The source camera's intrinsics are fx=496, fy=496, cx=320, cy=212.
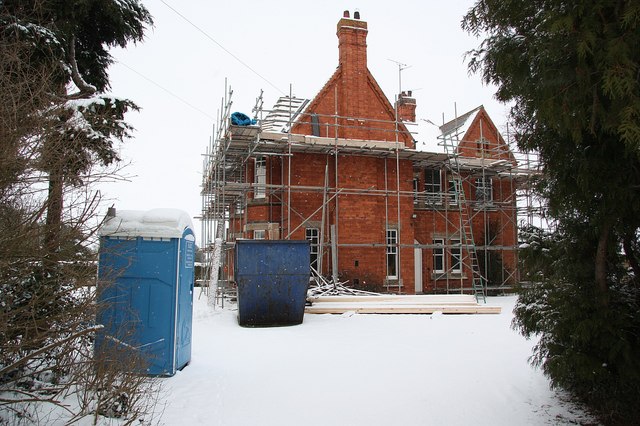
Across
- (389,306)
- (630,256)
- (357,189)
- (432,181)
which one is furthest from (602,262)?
(432,181)

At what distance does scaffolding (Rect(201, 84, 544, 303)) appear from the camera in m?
18.4

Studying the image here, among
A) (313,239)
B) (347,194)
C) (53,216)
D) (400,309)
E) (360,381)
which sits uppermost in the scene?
(347,194)

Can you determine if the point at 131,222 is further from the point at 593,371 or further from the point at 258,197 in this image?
the point at 258,197

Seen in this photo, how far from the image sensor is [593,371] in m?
4.87

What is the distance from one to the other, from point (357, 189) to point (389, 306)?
6.03 m

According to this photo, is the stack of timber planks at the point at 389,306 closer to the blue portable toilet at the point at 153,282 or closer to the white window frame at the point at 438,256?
the white window frame at the point at 438,256

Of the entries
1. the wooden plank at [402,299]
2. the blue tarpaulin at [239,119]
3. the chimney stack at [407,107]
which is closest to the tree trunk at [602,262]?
the wooden plank at [402,299]

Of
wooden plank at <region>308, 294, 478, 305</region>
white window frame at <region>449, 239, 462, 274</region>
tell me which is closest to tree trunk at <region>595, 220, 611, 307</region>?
wooden plank at <region>308, 294, 478, 305</region>

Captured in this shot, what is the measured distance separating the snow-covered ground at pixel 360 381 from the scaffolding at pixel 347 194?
606 centimetres

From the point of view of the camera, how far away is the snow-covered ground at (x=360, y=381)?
5605mm

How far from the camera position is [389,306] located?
1503 cm

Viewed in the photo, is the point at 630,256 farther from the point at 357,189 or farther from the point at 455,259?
the point at 455,259

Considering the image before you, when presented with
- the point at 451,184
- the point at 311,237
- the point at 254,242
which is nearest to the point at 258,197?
the point at 311,237

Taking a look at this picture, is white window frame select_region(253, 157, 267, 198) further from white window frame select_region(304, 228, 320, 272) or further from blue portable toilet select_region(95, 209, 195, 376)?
blue portable toilet select_region(95, 209, 195, 376)
